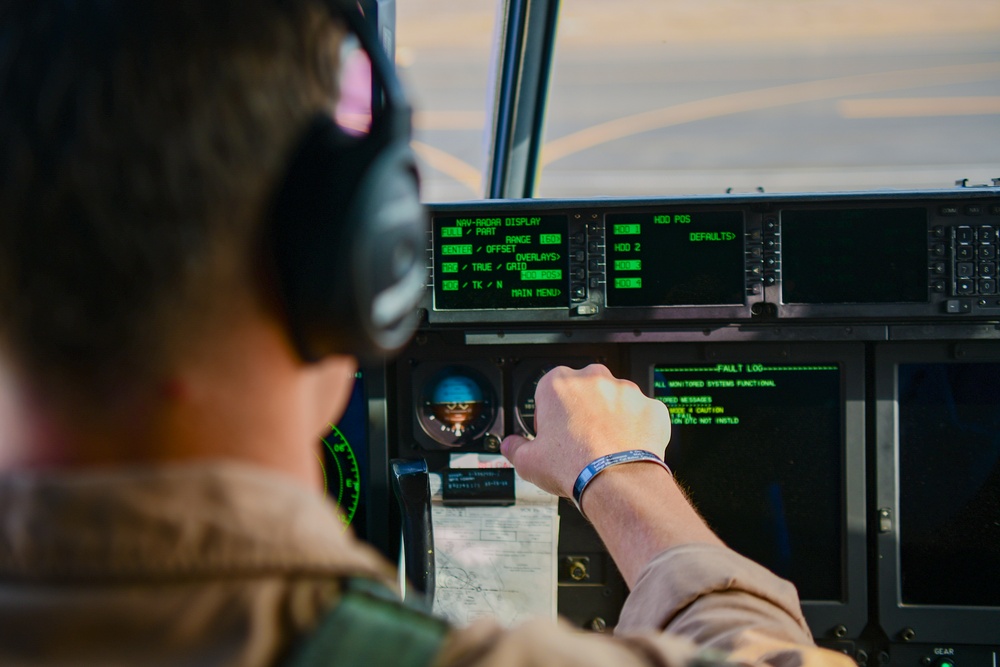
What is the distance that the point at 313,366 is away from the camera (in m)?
0.59

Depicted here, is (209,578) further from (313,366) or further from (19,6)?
(19,6)

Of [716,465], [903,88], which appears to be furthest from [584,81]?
[716,465]

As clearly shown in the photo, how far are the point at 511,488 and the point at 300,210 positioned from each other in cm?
134

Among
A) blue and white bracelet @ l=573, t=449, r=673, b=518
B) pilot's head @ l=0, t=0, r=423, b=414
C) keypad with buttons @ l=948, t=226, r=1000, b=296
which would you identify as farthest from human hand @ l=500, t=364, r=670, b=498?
keypad with buttons @ l=948, t=226, r=1000, b=296

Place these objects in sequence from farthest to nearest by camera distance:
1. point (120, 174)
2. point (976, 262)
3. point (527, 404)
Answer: point (527, 404) < point (976, 262) < point (120, 174)

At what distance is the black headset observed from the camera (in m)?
0.55

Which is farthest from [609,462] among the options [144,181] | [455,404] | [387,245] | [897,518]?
[897,518]

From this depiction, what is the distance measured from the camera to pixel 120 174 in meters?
0.50

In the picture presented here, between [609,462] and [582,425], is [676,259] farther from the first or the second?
[609,462]

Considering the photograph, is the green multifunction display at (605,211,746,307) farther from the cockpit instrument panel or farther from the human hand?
the human hand

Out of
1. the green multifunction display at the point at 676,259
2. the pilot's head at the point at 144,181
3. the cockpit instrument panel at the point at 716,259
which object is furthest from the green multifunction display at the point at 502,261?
the pilot's head at the point at 144,181

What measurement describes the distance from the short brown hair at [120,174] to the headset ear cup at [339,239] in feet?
0.09

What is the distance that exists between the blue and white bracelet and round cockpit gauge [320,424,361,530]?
85 centimetres

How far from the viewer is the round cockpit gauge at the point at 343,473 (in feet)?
6.11
